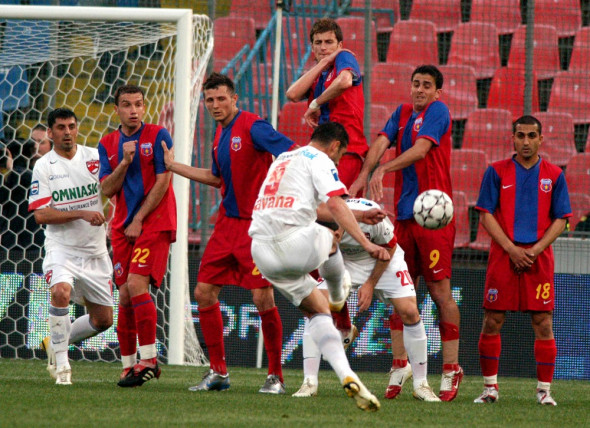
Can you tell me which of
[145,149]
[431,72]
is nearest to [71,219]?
[145,149]

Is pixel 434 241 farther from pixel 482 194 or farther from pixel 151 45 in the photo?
pixel 151 45

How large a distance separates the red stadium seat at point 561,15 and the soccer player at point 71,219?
6323mm

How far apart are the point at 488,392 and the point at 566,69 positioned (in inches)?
243

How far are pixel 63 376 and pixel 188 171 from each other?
1721mm

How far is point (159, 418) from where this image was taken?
A: 4.88 metres

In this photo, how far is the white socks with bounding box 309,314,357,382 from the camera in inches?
207

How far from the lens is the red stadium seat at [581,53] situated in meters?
11.5

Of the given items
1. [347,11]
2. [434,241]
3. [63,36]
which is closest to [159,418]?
[434,241]

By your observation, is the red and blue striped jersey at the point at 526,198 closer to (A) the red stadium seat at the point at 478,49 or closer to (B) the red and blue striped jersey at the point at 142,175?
(B) the red and blue striped jersey at the point at 142,175

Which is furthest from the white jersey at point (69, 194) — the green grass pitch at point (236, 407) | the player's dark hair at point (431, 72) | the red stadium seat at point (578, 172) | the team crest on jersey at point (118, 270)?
the red stadium seat at point (578, 172)

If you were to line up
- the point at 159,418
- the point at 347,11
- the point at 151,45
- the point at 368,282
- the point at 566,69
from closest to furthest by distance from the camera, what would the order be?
1. the point at 159,418
2. the point at 368,282
3. the point at 151,45
4. the point at 566,69
5. the point at 347,11

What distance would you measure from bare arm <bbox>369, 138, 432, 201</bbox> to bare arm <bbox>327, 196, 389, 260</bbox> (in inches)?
47.8

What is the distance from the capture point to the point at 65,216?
7.18 metres

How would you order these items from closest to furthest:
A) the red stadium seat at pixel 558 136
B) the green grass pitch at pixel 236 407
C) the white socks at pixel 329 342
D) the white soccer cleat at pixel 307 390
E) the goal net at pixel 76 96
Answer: the green grass pitch at pixel 236 407 → the white socks at pixel 329 342 → the white soccer cleat at pixel 307 390 → the goal net at pixel 76 96 → the red stadium seat at pixel 558 136
